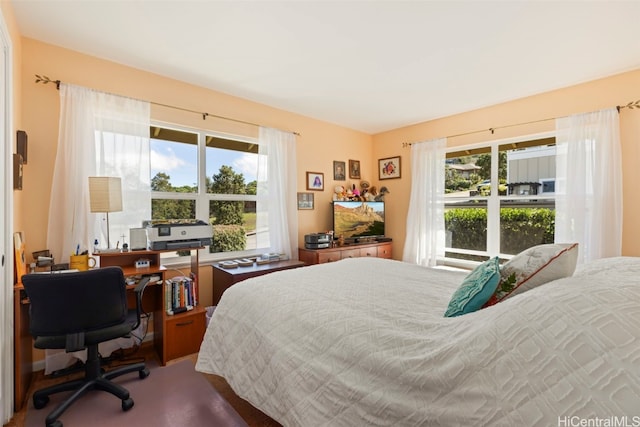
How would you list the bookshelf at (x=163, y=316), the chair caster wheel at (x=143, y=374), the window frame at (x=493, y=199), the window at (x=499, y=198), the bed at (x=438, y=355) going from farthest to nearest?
the window frame at (x=493, y=199) → the window at (x=499, y=198) → the bookshelf at (x=163, y=316) → the chair caster wheel at (x=143, y=374) → the bed at (x=438, y=355)

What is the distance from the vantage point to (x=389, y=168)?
4621 mm

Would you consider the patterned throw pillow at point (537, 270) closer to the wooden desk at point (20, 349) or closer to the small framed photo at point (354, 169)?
the wooden desk at point (20, 349)

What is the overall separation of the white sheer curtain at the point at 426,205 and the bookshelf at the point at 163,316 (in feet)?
9.61

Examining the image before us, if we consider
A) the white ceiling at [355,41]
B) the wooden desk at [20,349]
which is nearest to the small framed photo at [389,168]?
the white ceiling at [355,41]

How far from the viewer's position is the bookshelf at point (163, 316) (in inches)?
91.1

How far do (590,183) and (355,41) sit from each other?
272 centimetres

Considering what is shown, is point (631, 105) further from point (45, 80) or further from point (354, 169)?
point (45, 80)

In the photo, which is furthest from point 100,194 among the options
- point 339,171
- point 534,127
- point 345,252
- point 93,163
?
point 534,127

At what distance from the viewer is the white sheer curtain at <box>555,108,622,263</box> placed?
8.86 ft

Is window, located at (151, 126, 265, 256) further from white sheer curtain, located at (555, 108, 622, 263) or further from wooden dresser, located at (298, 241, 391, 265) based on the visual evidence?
white sheer curtain, located at (555, 108, 622, 263)

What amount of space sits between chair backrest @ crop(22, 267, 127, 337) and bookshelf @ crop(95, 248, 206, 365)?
49 cm

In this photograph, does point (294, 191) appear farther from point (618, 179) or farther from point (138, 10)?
point (618, 179)

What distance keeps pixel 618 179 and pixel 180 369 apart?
13.9 ft

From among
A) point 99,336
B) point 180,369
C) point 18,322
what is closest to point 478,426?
point 99,336
